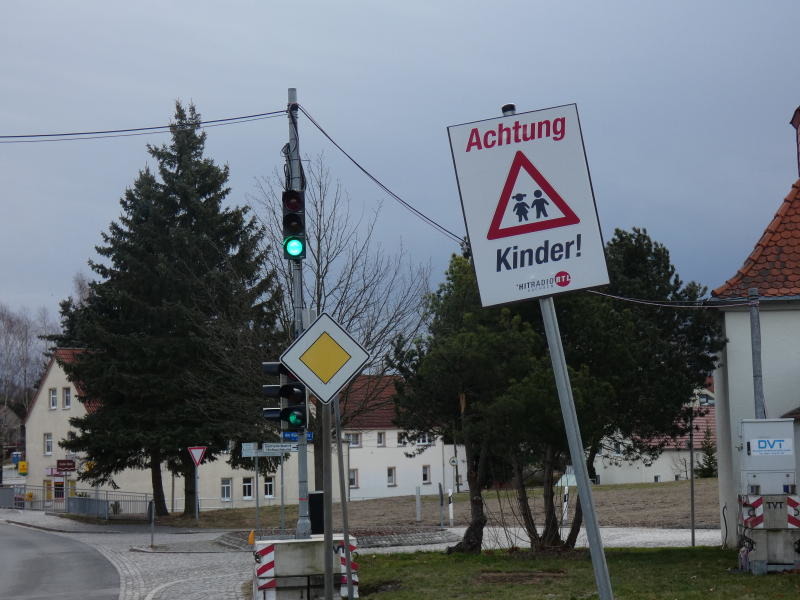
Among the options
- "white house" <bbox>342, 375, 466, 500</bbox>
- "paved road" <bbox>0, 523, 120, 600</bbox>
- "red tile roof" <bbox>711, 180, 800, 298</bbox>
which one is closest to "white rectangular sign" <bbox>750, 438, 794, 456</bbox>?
"red tile roof" <bbox>711, 180, 800, 298</bbox>

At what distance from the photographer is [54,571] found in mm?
24281

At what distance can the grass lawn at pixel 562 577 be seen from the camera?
1410cm

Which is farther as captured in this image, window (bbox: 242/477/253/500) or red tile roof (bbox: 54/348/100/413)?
window (bbox: 242/477/253/500)

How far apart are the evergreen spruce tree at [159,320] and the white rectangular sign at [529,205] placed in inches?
1376

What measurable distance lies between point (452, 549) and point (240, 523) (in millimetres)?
22144

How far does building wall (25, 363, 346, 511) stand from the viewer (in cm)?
5678

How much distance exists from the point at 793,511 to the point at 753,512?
69cm

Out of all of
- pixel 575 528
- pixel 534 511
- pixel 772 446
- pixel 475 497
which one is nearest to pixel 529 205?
pixel 772 446

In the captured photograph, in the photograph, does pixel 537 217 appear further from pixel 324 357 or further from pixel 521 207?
pixel 324 357

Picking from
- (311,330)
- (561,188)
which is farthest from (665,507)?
(561,188)

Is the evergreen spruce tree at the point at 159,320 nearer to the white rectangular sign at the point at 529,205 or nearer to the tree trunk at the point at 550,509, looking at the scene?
the tree trunk at the point at 550,509

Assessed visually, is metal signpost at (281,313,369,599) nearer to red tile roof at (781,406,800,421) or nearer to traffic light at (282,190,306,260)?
traffic light at (282,190,306,260)

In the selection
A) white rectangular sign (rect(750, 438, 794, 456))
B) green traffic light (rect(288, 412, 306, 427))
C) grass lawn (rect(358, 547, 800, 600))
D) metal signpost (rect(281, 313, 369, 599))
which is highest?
metal signpost (rect(281, 313, 369, 599))

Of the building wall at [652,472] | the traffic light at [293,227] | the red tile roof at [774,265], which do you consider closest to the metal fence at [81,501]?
the building wall at [652,472]
